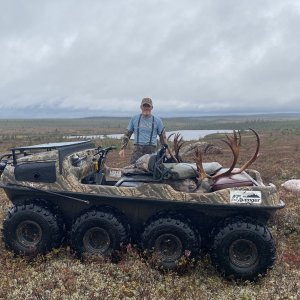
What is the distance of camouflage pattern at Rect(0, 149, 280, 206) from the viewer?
5.68 metres

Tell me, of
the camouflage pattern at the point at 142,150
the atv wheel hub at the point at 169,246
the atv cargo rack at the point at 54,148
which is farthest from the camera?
the camouflage pattern at the point at 142,150

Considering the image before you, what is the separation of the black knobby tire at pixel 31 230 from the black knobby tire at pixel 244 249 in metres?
2.40

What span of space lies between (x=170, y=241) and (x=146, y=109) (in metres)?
2.93

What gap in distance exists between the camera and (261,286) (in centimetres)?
553

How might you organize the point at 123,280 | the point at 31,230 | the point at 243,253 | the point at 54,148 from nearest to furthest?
1. the point at 123,280
2. the point at 243,253
3. the point at 31,230
4. the point at 54,148

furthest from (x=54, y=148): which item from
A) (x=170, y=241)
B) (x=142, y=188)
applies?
(x=170, y=241)

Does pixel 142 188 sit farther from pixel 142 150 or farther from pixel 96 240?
pixel 142 150

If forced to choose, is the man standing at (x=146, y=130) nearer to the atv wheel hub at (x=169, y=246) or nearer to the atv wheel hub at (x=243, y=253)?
the atv wheel hub at (x=169, y=246)

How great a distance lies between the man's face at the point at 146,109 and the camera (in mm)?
7824

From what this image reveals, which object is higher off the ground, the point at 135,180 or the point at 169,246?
the point at 135,180

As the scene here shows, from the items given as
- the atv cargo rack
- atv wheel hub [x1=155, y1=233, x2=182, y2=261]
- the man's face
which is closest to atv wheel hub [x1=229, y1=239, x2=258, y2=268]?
atv wheel hub [x1=155, y1=233, x2=182, y2=261]

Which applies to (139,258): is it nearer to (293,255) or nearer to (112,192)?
(112,192)

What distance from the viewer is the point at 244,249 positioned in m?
5.72

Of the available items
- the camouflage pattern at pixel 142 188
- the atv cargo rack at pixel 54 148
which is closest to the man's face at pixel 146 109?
the atv cargo rack at pixel 54 148
